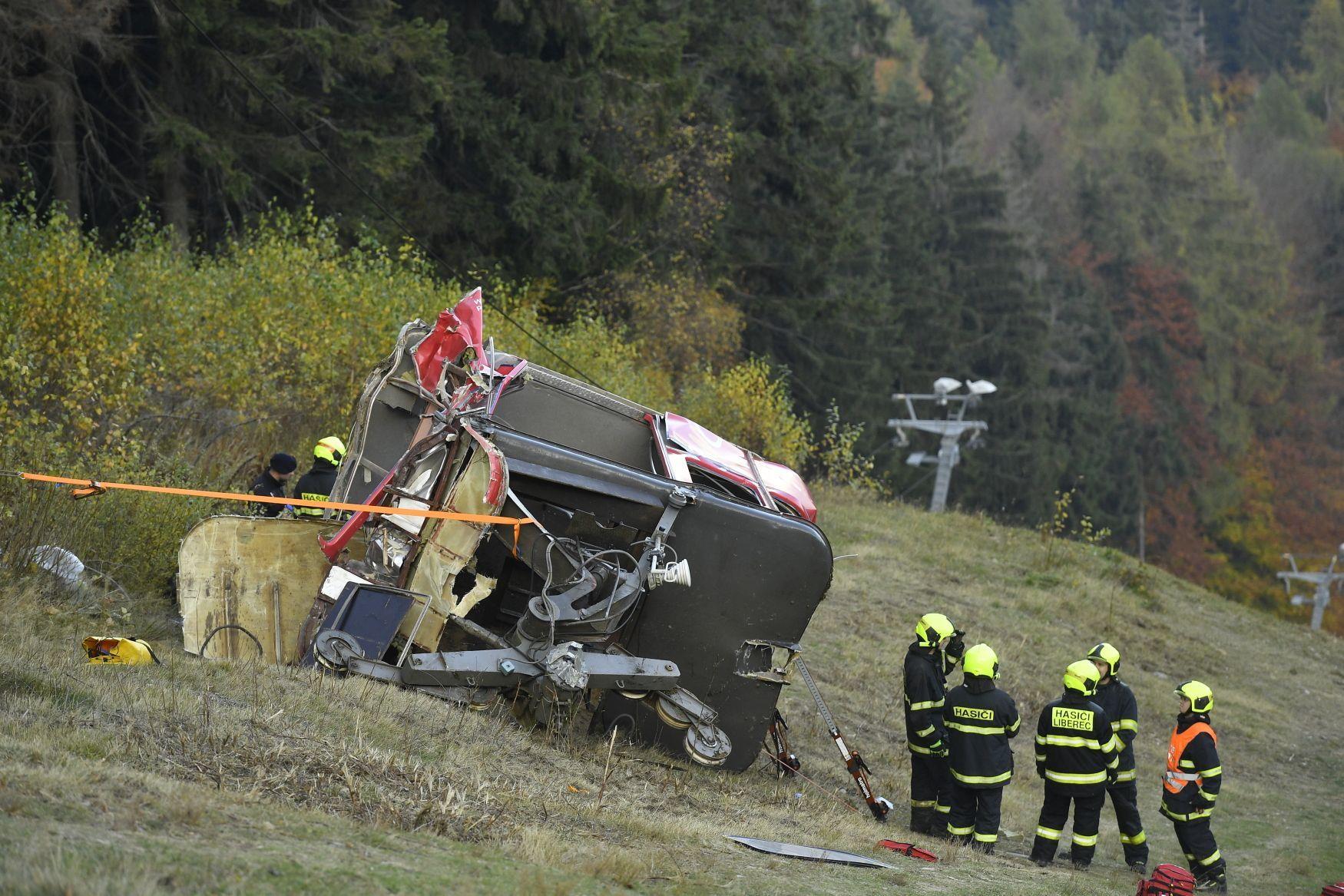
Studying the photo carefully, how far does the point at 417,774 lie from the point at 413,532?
208 cm

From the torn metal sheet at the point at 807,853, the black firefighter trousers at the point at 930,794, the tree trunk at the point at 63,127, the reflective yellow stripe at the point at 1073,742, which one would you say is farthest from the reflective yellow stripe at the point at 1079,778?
the tree trunk at the point at 63,127

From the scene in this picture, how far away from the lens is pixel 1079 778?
913 centimetres

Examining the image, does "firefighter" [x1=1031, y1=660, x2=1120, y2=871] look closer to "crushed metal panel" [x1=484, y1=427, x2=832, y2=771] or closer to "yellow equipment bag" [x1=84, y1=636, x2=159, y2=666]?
"crushed metal panel" [x1=484, y1=427, x2=832, y2=771]

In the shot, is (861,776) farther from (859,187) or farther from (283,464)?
(859,187)

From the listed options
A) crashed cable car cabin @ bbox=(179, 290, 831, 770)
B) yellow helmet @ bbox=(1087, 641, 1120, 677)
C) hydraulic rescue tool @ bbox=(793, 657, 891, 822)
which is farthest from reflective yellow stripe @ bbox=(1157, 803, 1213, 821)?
crashed cable car cabin @ bbox=(179, 290, 831, 770)

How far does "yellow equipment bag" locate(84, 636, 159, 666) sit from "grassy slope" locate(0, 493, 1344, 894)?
0.20m

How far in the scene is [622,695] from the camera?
851cm

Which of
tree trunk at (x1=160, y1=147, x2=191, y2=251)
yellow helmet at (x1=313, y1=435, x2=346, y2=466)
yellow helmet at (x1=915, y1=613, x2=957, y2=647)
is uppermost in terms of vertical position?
tree trunk at (x1=160, y1=147, x2=191, y2=251)

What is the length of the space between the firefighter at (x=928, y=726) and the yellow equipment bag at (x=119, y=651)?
4.63 m

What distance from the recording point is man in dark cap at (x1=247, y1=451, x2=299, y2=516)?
1045cm

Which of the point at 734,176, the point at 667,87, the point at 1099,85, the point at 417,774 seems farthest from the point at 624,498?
the point at 1099,85

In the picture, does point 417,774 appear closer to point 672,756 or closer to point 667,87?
point 672,756

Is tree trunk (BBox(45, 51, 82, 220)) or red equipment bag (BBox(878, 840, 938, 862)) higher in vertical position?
tree trunk (BBox(45, 51, 82, 220))

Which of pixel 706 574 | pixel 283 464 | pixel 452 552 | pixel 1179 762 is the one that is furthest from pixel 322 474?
pixel 1179 762
